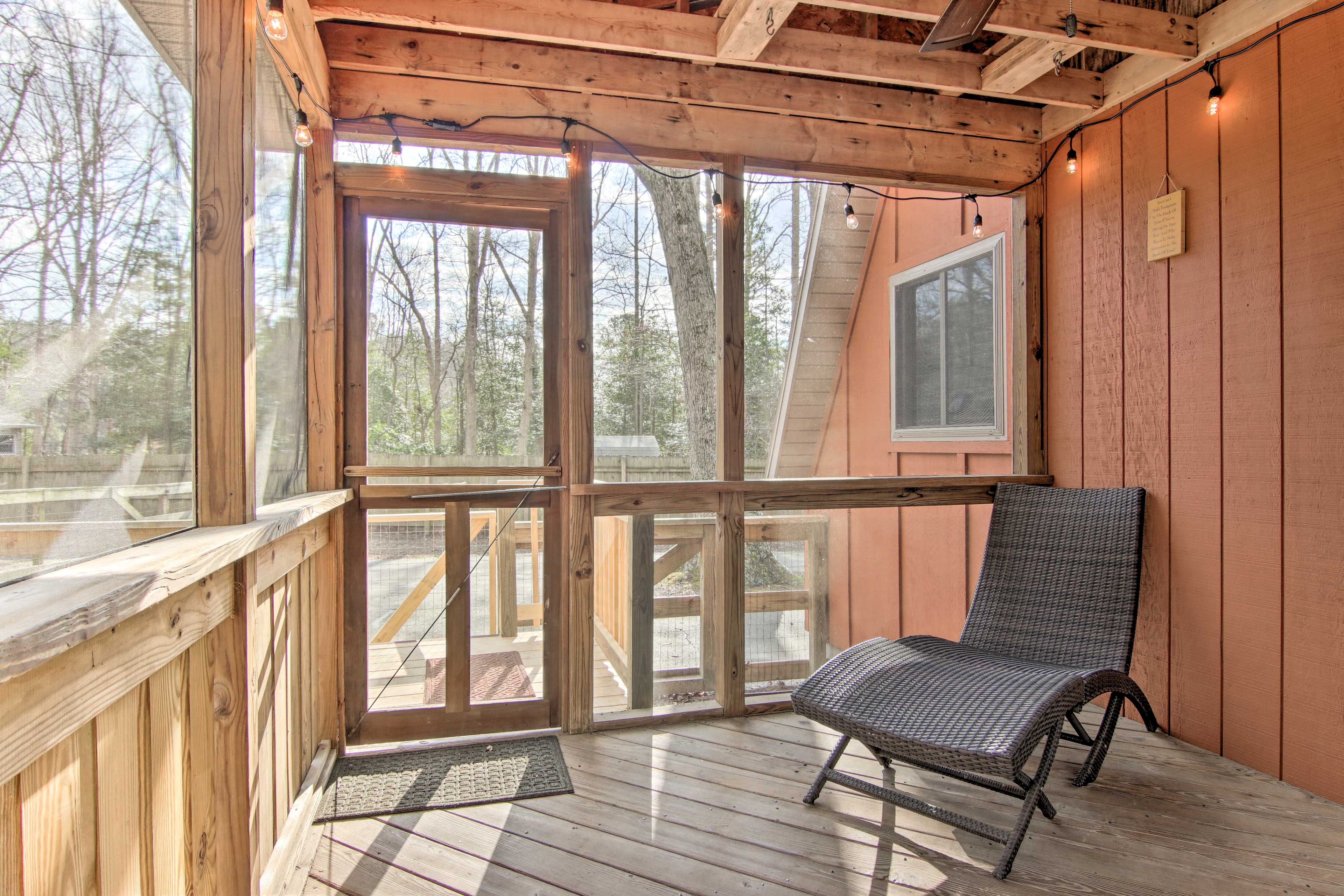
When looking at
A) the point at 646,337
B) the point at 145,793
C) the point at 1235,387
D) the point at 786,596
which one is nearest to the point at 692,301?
the point at 646,337

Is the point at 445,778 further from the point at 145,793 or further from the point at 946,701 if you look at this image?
the point at 946,701

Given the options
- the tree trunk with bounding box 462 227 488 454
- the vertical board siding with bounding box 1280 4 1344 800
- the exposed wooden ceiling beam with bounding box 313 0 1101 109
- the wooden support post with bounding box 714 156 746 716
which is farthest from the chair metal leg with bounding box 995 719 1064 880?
the exposed wooden ceiling beam with bounding box 313 0 1101 109

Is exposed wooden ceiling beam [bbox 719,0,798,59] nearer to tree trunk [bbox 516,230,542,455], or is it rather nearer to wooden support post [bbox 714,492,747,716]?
tree trunk [bbox 516,230,542,455]

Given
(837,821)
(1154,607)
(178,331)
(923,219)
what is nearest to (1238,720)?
(1154,607)

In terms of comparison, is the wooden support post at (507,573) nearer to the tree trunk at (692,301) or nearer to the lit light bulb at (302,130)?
the tree trunk at (692,301)

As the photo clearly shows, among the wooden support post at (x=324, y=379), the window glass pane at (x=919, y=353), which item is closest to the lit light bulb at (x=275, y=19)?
the wooden support post at (x=324, y=379)

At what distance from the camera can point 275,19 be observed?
5.75 ft

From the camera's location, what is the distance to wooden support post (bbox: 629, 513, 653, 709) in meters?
3.00

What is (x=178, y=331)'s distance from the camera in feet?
4.51

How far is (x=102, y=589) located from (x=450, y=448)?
1857 millimetres

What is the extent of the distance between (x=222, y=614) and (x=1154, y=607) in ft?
9.79

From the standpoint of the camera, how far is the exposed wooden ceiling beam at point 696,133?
8.66 feet

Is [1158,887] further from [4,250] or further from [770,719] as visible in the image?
[4,250]

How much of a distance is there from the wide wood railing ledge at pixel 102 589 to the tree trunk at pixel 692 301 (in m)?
2.21
